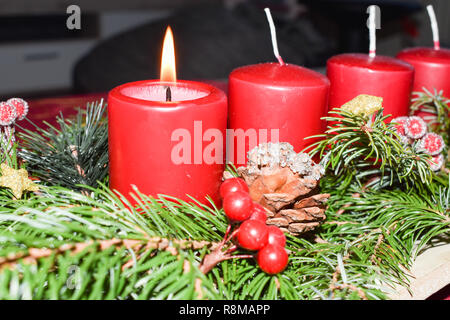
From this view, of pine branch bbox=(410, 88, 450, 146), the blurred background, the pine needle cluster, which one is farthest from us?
the blurred background

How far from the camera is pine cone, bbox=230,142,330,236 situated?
374 mm

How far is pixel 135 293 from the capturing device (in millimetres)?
326

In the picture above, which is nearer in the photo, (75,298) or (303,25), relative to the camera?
(75,298)

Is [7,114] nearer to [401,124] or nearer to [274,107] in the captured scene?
[274,107]

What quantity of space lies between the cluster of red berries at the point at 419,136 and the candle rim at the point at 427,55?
144mm

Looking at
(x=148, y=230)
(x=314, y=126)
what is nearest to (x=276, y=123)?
(x=314, y=126)

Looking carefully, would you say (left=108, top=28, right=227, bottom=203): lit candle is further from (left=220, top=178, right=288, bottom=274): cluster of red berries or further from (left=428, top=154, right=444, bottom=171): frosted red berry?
(left=428, top=154, right=444, bottom=171): frosted red berry

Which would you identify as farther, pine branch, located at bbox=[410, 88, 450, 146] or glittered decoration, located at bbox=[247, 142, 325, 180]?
pine branch, located at bbox=[410, 88, 450, 146]

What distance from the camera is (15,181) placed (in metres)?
0.39

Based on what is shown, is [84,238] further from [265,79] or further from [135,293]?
[265,79]

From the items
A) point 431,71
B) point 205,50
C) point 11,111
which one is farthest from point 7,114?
point 205,50

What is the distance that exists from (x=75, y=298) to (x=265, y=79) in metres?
0.25

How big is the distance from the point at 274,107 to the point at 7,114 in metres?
0.25

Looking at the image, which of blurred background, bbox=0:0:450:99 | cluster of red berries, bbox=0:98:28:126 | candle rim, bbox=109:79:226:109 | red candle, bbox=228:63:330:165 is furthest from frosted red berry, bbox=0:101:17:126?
blurred background, bbox=0:0:450:99
